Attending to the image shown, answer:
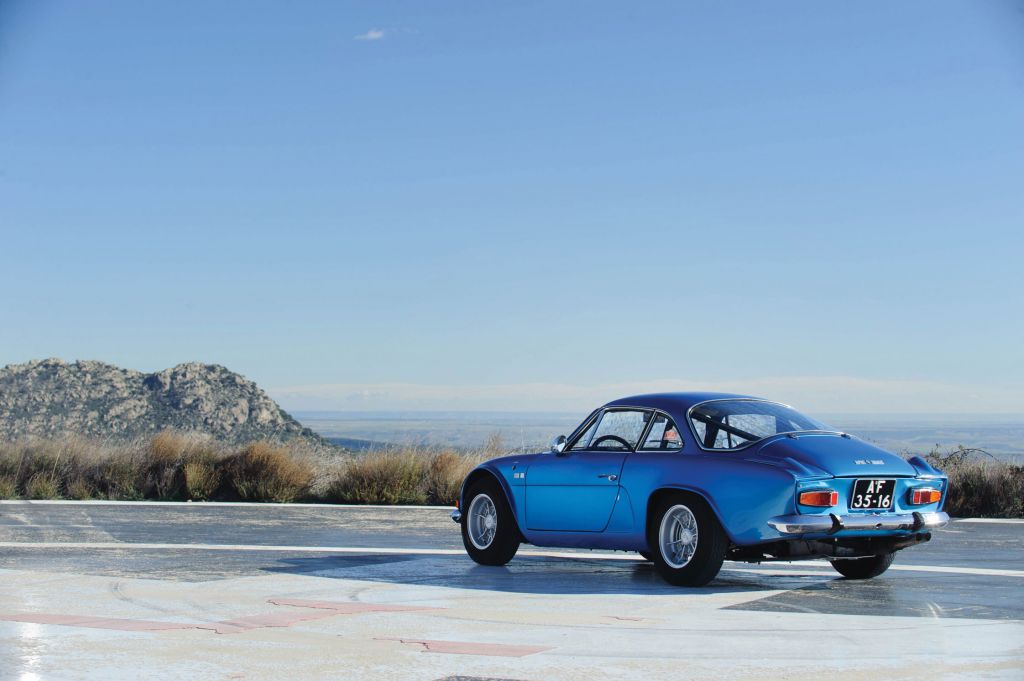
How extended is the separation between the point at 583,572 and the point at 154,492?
1369 centimetres

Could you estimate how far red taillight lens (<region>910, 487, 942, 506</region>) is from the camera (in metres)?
11.0

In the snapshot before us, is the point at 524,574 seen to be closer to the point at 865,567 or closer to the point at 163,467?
the point at 865,567

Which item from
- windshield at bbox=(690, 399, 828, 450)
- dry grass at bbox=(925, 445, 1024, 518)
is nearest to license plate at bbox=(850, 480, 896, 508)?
windshield at bbox=(690, 399, 828, 450)

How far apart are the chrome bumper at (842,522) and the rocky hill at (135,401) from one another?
148ft

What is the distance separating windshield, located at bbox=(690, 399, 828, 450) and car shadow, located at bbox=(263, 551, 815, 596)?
113 centimetres

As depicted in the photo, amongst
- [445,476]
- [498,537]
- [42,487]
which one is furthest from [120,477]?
[498,537]

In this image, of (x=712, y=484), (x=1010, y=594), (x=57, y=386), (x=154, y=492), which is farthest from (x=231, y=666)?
(x=57, y=386)

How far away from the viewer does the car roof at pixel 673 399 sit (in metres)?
11.8

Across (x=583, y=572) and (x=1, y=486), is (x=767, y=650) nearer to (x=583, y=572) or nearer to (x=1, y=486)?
(x=583, y=572)

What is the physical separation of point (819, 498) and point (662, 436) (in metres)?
1.63

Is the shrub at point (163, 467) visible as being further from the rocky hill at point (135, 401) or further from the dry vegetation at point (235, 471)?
the rocky hill at point (135, 401)

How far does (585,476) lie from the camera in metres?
12.1

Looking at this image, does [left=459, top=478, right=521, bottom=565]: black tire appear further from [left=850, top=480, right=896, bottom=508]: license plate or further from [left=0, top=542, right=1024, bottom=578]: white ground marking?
[left=850, top=480, right=896, bottom=508]: license plate

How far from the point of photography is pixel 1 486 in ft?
78.2
